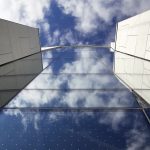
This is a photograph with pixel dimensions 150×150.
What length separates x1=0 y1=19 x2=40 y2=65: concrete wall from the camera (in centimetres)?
755

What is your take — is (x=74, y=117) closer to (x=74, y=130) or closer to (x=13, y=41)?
(x=74, y=130)

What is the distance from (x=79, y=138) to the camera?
1.79m

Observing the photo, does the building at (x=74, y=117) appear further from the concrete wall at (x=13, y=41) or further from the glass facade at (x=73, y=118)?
the concrete wall at (x=13, y=41)

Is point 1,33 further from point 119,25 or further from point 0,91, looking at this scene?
point 119,25

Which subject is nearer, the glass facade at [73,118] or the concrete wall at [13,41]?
the glass facade at [73,118]

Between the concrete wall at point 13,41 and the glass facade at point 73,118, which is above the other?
the concrete wall at point 13,41

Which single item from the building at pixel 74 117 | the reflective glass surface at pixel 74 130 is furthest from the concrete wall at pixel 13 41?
the reflective glass surface at pixel 74 130

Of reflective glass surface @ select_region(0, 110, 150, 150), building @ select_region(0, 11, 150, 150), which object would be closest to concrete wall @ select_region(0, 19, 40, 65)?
building @ select_region(0, 11, 150, 150)

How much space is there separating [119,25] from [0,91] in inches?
510

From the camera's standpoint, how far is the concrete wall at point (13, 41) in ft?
24.8

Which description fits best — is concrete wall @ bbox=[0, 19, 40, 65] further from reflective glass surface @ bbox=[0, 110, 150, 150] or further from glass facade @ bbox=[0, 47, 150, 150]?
reflective glass surface @ bbox=[0, 110, 150, 150]

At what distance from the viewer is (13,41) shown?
880 cm

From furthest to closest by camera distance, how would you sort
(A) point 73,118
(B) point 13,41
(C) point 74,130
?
(B) point 13,41
(A) point 73,118
(C) point 74,130

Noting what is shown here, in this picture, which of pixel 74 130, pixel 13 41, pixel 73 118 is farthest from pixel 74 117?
pixel 13 41
